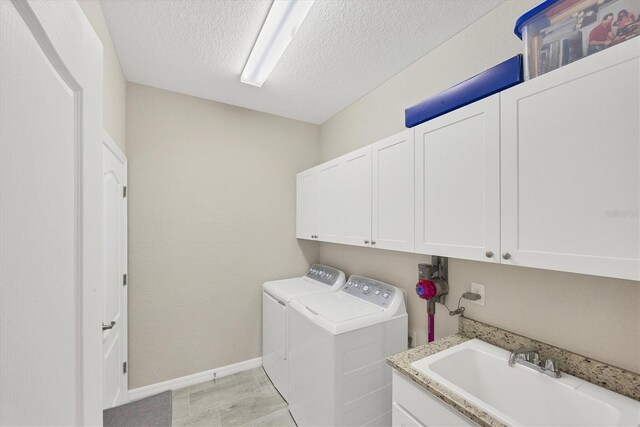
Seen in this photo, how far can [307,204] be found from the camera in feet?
9.06

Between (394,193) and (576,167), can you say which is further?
(394,193)

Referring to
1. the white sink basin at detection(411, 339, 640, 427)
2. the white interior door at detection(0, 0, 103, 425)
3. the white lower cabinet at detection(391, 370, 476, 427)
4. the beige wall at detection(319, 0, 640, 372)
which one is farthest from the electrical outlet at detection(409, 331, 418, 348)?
the white interior door at detection(0, 0, 103, 425)

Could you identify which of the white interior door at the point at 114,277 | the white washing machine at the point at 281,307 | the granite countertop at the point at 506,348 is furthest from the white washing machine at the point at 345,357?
the white interior door at the point at 114,277

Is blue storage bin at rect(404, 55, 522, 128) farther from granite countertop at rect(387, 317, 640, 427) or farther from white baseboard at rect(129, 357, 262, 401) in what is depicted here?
white baseboard at rect(129, 357, 262, 401)

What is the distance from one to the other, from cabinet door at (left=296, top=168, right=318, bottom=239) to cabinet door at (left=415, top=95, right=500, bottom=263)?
1.23 metres

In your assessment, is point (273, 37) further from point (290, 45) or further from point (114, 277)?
point (114, 277)

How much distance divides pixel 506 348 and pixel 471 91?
1.35 meters

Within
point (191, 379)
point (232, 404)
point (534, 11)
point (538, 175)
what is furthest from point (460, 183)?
point (191, 379)

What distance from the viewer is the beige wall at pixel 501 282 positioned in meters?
1.10

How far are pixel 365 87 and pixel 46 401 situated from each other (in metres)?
2.52

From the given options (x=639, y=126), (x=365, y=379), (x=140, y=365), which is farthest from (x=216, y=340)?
(x=639, y=126)

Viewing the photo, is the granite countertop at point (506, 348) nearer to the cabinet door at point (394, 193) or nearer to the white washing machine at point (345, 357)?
the white washing machine at point (345, 357)

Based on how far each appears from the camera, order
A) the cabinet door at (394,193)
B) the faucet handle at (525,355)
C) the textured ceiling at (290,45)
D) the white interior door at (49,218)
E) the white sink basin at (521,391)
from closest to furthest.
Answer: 1. the white interior door at (49,218)
2. the white sink basin at (521,391)
3. the faucet handle at (525,355)
4. the textured ceiling at (290,45)
5. the cabinet door at (394,193)

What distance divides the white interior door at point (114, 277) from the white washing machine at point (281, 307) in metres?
1.16
